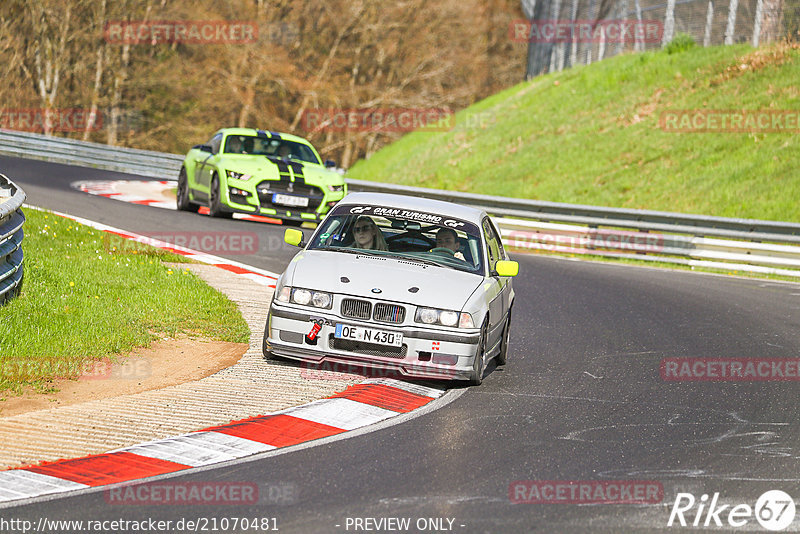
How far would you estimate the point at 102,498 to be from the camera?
204 inches

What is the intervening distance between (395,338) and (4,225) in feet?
12.3

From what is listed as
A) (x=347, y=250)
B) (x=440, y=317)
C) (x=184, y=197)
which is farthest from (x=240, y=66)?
(x=440, y=317)

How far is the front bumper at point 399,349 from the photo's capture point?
8078 millimetres

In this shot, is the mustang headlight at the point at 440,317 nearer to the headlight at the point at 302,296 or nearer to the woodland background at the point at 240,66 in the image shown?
the headlight at the point at 302,296

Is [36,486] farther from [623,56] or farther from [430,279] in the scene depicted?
[623,56]

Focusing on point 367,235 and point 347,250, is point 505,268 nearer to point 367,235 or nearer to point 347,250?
point 367,235

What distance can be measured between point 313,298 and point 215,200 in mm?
10874

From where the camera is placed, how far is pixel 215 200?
18750 mm

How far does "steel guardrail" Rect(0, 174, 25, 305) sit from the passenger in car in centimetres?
286

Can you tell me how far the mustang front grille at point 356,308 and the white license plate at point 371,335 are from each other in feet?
0.33

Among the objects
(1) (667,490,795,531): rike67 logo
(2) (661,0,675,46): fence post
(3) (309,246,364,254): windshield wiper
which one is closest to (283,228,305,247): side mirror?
(3) (309,246,364,254): windshield wiper

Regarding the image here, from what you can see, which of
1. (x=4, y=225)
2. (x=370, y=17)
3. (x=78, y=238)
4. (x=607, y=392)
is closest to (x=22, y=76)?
(x=370, y=17)

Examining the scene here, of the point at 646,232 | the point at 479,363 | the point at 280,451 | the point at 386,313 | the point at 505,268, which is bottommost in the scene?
the point at 280,451

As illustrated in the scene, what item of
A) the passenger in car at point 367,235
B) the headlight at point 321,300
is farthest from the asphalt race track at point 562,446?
the passenger in car at point 367,235
